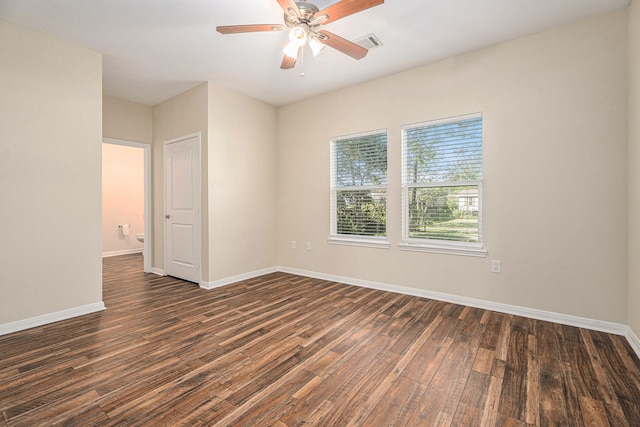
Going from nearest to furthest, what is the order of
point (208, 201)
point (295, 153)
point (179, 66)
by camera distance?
point (179, 66) < point (208, 201) < point (295, 153)

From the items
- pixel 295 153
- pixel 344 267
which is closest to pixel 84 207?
pixel 295 153

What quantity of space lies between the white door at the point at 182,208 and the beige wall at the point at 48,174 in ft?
3.84

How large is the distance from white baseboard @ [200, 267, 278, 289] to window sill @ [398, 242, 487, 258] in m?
2.21

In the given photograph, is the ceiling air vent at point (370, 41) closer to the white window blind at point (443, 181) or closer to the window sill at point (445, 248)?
the white window blind at point (443, 181)

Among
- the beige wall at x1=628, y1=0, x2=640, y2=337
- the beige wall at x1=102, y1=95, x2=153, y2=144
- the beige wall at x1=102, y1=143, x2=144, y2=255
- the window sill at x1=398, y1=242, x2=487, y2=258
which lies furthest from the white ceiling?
the beige wall at x1=102, y1=143, x2=144, y2=255

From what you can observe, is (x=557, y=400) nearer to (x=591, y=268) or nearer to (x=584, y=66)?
(x=591, y=268)

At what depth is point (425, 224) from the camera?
362 cm

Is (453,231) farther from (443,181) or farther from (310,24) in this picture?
(310,24)

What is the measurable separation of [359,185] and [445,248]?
1425 mm

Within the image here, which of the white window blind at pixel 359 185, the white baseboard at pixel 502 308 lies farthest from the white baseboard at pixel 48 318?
the white window blind at pixel 359 185

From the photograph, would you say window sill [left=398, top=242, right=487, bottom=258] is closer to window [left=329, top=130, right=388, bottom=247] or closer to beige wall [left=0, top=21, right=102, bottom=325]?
window [left=329, top=130, right=388, bottom=247]

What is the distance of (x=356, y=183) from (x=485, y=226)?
5.67 ft

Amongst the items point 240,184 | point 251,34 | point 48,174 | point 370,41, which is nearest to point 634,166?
point 370,41

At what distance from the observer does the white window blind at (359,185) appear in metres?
3.99
